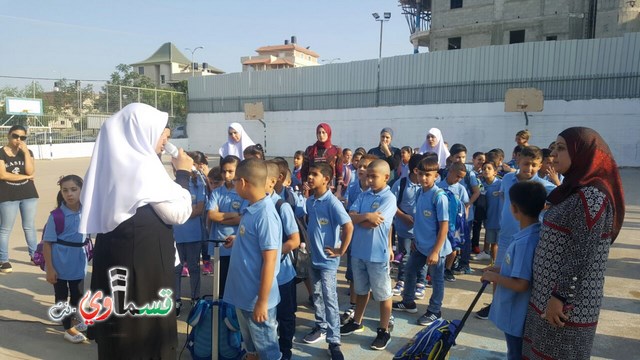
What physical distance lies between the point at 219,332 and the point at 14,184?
3.90m

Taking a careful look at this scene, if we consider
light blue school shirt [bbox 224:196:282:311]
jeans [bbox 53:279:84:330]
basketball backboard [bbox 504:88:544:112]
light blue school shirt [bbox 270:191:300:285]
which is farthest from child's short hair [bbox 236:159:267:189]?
basketball backboard [bbox 504:88:544:112]

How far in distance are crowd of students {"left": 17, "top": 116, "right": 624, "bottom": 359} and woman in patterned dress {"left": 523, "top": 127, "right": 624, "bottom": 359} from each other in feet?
0.78

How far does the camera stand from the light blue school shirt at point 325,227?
3.58 meters

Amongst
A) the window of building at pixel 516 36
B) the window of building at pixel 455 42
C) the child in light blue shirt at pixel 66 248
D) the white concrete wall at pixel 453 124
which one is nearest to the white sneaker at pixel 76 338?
the child in light blue shirt at pixel 66 248

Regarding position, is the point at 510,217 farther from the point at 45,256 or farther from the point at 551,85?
the point at 551,85

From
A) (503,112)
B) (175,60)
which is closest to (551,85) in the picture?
(503,112)

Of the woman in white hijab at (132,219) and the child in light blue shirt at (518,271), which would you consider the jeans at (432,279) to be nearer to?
the child in light blue shirt at (518,271)

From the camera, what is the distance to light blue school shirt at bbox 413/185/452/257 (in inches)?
157

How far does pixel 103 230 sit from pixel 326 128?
4.07 meters

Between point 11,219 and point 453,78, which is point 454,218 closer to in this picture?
point 11,219

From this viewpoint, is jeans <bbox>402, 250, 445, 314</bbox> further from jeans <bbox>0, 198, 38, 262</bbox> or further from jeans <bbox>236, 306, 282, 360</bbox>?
jeans <bbox>0, 198, 38, 262</bbox>

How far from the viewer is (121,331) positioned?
7.69ft

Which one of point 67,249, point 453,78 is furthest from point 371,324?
point 453,78

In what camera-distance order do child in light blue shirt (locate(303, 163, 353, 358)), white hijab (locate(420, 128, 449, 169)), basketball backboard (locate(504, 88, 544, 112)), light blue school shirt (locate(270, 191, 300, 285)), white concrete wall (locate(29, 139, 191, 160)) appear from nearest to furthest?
light blue school shirt (locate(270, 191, 300, 285)), child in light blue shirt (locate(303, 163, 353, 358)), white hijab (locate(420, 128, 449, 169)), basketball backboard (locate(504, 88, 544, 112)), white concrete wall (locate(29, 139, 191, 160))
